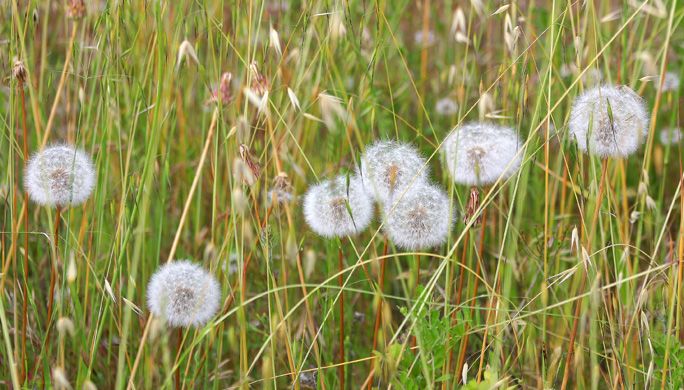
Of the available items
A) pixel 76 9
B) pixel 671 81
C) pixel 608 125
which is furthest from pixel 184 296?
pixel 671 81

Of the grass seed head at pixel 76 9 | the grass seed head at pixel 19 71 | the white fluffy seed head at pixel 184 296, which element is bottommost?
the white fluffy seed head at pixel 184 296

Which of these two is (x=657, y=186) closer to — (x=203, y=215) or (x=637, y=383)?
(x=637, y=383)

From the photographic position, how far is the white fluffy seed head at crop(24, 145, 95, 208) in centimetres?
152

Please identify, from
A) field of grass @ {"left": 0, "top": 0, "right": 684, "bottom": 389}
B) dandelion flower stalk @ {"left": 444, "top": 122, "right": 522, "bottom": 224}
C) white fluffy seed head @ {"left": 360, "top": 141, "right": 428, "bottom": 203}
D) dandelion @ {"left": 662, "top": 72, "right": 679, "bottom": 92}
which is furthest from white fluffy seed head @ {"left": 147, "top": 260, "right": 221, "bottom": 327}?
dandelion @ {"left": 662, "top": 72, "right": 679, "bottom": 92}

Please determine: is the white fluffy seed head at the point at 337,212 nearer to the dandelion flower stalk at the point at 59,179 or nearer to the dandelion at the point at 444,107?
the dandelion flower stalk at the point at 59,179

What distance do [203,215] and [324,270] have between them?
0.51m

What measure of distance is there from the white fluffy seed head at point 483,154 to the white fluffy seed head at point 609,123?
0.12m

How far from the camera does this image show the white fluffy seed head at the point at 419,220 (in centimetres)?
150

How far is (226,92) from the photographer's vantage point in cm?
165

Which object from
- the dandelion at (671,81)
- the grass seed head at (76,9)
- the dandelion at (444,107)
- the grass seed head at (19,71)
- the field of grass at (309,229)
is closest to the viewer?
the field of grass at (309,229)

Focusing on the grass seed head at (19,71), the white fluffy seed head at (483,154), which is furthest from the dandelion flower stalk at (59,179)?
the white fluffy seed head at (483,154)

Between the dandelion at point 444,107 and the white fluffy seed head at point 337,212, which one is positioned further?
the dandelion at point 444,107

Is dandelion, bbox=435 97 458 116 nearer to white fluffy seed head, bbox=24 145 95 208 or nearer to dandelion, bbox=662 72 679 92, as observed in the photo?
dandelion, bbox=662 72 679 92

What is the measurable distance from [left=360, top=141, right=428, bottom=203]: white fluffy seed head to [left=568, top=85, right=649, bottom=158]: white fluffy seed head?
29 centimetres
